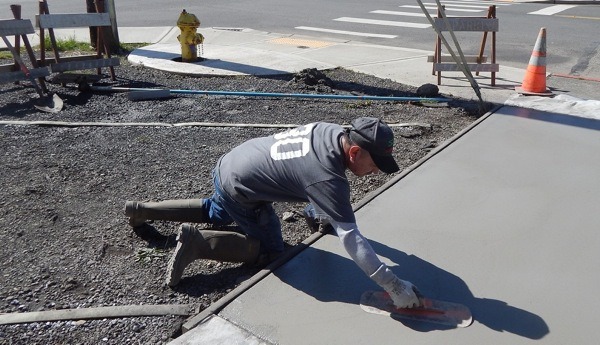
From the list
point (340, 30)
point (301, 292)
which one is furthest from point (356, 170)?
point (340, 30)

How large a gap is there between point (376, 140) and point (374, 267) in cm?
64

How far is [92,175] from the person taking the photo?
5.23 metres

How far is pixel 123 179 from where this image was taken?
5.15m

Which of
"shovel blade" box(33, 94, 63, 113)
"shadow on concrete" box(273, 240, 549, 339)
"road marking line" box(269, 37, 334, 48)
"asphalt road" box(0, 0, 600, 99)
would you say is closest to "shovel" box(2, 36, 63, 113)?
"shovel blade" box(33, 94, 63, 113)

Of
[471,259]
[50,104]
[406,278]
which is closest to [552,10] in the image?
[50,104]

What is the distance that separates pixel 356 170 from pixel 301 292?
76 centimetres

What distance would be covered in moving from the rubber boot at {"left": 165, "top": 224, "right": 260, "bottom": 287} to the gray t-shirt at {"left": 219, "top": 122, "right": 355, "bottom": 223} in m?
0.24

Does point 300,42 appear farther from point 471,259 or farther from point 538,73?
point 471,259

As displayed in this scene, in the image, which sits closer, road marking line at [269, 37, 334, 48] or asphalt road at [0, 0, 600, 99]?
asphalt road at [0, 0, 600, 99]

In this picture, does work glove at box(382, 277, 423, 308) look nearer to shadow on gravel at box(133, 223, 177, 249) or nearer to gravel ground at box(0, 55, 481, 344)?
gravel ground at box(0, 55, 481, 344)

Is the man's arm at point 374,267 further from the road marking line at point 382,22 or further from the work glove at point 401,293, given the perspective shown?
the road marking line at point 382,22

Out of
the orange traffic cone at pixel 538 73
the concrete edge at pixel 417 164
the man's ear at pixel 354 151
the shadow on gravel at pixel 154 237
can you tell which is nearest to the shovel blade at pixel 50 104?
the shadow on gravel at pixel 154 237

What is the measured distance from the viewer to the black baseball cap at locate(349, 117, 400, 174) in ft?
10.7

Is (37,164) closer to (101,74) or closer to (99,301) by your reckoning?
(99,301)
